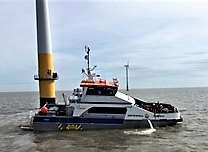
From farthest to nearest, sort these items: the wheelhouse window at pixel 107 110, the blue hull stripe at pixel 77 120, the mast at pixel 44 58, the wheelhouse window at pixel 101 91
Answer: the mast at pixel 44 58 → the wheelhouse window at pixel 101 91 → the wheelhouse window at pixel 107 110 → the blue hull stripe at pixel 77 120

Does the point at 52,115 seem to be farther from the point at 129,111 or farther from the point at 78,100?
the point at 129,111

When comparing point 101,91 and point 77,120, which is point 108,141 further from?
point 101,91

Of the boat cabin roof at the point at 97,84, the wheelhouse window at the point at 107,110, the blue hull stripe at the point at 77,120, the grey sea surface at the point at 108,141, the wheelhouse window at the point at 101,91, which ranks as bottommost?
the grey sea surface at the point at 108,141

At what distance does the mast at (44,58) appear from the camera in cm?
3350

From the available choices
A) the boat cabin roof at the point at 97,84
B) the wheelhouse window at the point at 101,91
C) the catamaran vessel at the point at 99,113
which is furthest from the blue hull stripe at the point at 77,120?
the boat cabin roof at the point at 97,84

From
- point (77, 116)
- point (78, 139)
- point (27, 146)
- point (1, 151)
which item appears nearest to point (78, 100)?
point (77, 116)

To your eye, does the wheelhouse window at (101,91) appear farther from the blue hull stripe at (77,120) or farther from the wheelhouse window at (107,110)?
the blue hull stripe at (77,120)

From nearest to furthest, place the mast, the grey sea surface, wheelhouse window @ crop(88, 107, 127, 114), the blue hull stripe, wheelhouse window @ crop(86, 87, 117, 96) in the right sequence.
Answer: the grey sea surface, the blue hull stripe, wheelhouse window @ crop(88, 107, 127, 114), wheelhouse window @ crop(86, 87, 117, 96), the mast

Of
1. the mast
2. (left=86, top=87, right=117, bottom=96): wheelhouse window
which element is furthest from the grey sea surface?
the mast

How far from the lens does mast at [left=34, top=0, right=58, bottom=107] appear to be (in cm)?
3350

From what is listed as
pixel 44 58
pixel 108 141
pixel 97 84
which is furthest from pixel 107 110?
pixel 44 58

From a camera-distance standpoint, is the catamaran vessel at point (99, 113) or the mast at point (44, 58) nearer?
the catamaran vessel at point (99, 113)

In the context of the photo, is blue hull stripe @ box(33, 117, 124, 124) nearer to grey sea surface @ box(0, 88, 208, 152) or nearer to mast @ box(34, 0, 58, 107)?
grey sea surface @ box(0, 88, 208, 152)

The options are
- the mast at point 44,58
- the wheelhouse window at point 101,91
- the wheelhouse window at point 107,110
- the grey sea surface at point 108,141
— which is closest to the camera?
the grey sea surface at point 108,141
